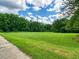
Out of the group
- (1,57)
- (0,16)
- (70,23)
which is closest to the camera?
(1,57)

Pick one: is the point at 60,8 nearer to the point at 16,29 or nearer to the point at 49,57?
the point at 49,57

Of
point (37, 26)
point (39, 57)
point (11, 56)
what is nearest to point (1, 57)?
point (11, 56)

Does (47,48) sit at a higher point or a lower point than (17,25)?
lower

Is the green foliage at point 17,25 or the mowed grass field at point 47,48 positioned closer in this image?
the mowed grass field at point 47,48

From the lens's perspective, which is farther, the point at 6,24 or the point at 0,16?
the point at 0,16

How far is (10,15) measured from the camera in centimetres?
11956

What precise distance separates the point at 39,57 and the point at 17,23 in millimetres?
97444

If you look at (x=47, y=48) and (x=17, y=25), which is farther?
(x=17, y=25)

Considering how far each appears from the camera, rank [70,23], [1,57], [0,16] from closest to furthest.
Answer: [1,57] → [70,23] → [0,16]

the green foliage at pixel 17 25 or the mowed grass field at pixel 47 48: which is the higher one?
the green foliage at pixel 17 25

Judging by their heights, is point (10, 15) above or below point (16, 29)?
above

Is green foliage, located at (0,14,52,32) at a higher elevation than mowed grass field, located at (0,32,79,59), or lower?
higher

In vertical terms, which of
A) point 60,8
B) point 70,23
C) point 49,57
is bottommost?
point 49,57

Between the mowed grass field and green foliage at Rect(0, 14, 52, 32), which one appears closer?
the mowed grass field
